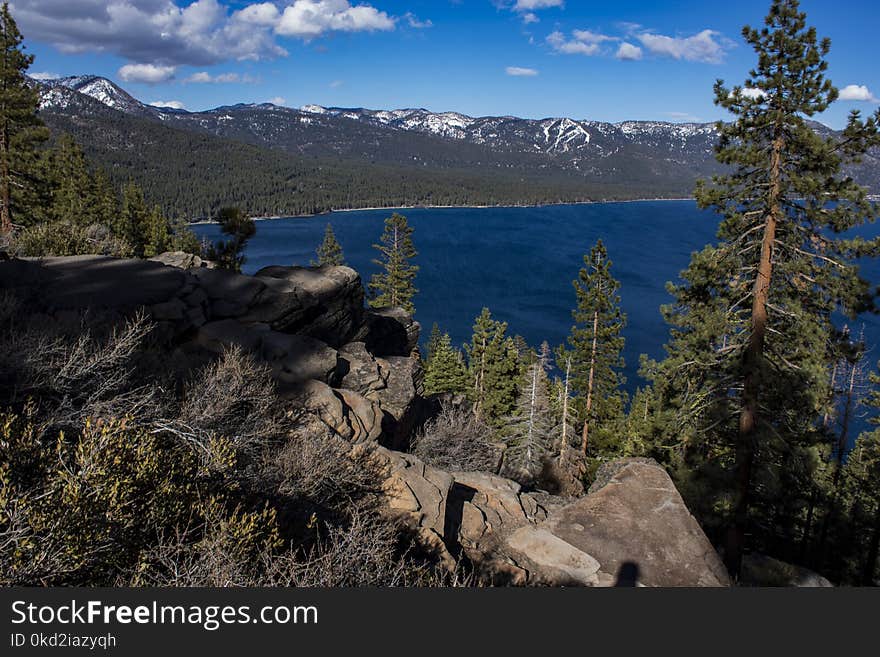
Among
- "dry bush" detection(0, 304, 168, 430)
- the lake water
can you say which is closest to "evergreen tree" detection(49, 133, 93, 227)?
"dry bush" detection(0, 304, 168, 430)

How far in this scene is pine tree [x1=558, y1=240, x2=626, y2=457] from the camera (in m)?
29.4

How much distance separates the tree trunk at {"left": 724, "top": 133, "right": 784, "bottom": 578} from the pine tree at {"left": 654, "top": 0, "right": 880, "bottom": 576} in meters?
0.03

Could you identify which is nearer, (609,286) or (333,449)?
(333,449)

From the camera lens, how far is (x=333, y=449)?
10000 mm

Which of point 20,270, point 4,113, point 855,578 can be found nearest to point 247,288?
point 20,270

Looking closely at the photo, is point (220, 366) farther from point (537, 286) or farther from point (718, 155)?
point (537, 286)

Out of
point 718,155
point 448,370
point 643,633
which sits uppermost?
point 718,155

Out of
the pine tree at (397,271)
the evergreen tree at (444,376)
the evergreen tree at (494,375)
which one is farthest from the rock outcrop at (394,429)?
A: the pine tree at (397,271)

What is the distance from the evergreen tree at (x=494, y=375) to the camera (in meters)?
35.3

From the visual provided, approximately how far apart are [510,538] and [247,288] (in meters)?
11.2

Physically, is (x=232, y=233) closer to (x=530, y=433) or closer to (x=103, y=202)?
(x=530, y=433)

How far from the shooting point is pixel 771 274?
1224 centimetres

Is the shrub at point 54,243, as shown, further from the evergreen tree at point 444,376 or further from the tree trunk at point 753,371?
the tree trunk at point 753,371

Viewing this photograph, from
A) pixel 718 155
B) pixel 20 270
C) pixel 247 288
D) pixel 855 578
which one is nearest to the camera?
pixel 718 155
